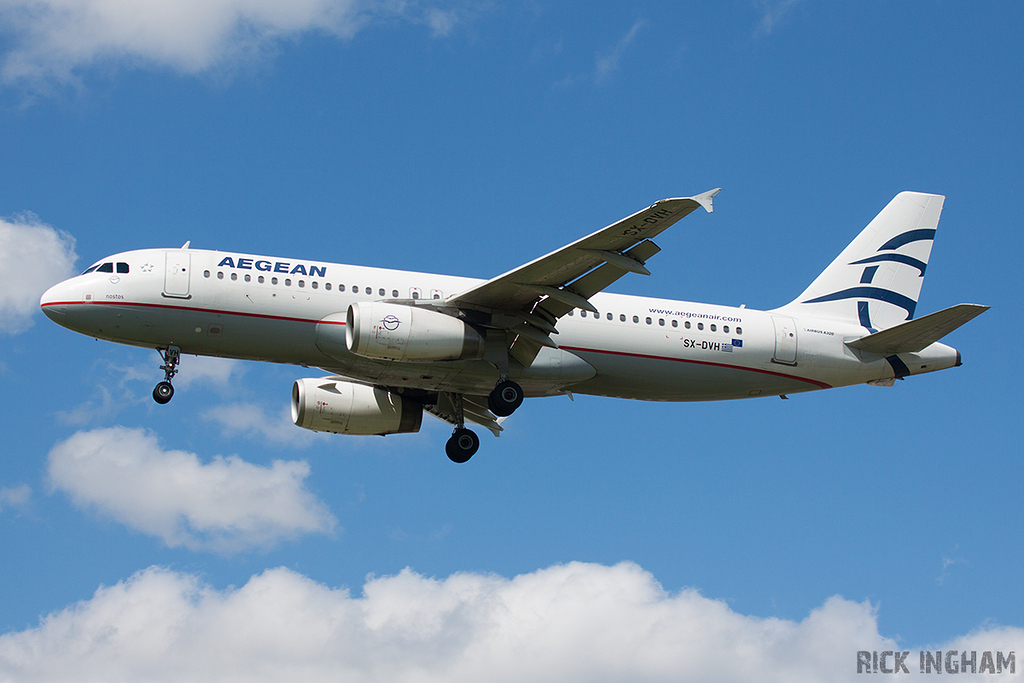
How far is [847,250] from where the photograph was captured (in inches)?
1352

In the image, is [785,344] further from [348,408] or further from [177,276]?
[177,276]

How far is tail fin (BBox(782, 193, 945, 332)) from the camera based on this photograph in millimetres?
32781

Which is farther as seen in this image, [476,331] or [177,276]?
[476,331]

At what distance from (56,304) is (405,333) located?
28.6 ft

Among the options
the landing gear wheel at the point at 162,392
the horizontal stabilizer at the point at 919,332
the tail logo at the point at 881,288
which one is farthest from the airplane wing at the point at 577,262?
the tail logo at the point at 881,288

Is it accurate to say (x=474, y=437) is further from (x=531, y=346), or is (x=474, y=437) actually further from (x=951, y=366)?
(x=951, y=366)

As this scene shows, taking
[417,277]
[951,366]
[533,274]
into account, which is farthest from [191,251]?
[951,366]

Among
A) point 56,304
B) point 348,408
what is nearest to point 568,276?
point 348,408

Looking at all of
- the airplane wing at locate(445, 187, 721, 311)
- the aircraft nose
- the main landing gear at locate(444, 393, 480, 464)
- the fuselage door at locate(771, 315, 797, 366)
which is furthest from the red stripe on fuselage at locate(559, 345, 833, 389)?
the aircraft nose

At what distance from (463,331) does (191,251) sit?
723 cm

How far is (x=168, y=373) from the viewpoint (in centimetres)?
2708

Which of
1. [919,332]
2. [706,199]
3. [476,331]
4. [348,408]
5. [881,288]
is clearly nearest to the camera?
[706,199]

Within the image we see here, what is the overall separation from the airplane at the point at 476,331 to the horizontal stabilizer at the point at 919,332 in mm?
63

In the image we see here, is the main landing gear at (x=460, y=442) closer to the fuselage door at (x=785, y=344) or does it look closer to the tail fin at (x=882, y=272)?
the fuselage door at (x=785, y=344)
